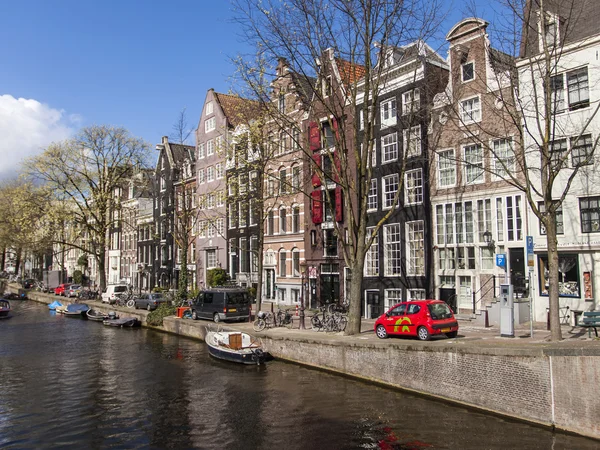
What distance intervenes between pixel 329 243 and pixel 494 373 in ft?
71.9

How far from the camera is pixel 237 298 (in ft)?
105

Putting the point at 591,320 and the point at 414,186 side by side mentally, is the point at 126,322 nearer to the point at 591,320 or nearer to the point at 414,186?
the point at 414,186

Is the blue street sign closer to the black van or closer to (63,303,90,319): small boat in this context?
the black van

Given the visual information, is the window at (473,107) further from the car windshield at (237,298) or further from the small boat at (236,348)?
the car windshield at (237,298)

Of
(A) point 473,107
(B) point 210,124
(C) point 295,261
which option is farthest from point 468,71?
(B) point 210,124

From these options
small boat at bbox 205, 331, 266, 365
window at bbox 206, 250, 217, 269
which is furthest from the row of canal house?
window at bbox 206, 250, 217, 269

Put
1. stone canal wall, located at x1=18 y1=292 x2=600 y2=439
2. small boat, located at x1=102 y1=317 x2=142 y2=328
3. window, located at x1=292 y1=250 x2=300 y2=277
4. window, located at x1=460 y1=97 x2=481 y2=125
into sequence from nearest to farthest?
1. stone canal wall, located at x1=18 y1=292 x2=600 y2=439
2. window, located at x1=460 y1=97 x2=481 y2=125
3. small boat, located at x1=102 y1=317 x2=142 y2=328
4. window, located at x1=292 y1=250 x2=300 y2=277

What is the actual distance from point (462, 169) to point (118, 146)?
122 feet

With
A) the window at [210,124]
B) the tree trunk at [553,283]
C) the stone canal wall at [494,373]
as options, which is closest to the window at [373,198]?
the stone canal wall at [494,373]

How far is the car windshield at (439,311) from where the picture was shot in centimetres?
2009

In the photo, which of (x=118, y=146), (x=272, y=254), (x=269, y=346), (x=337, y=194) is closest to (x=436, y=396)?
(x=269, y=346)

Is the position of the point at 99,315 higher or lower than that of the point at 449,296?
lower

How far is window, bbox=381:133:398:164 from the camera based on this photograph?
31.9 metres

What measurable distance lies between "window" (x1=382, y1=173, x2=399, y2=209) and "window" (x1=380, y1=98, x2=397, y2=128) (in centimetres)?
338
